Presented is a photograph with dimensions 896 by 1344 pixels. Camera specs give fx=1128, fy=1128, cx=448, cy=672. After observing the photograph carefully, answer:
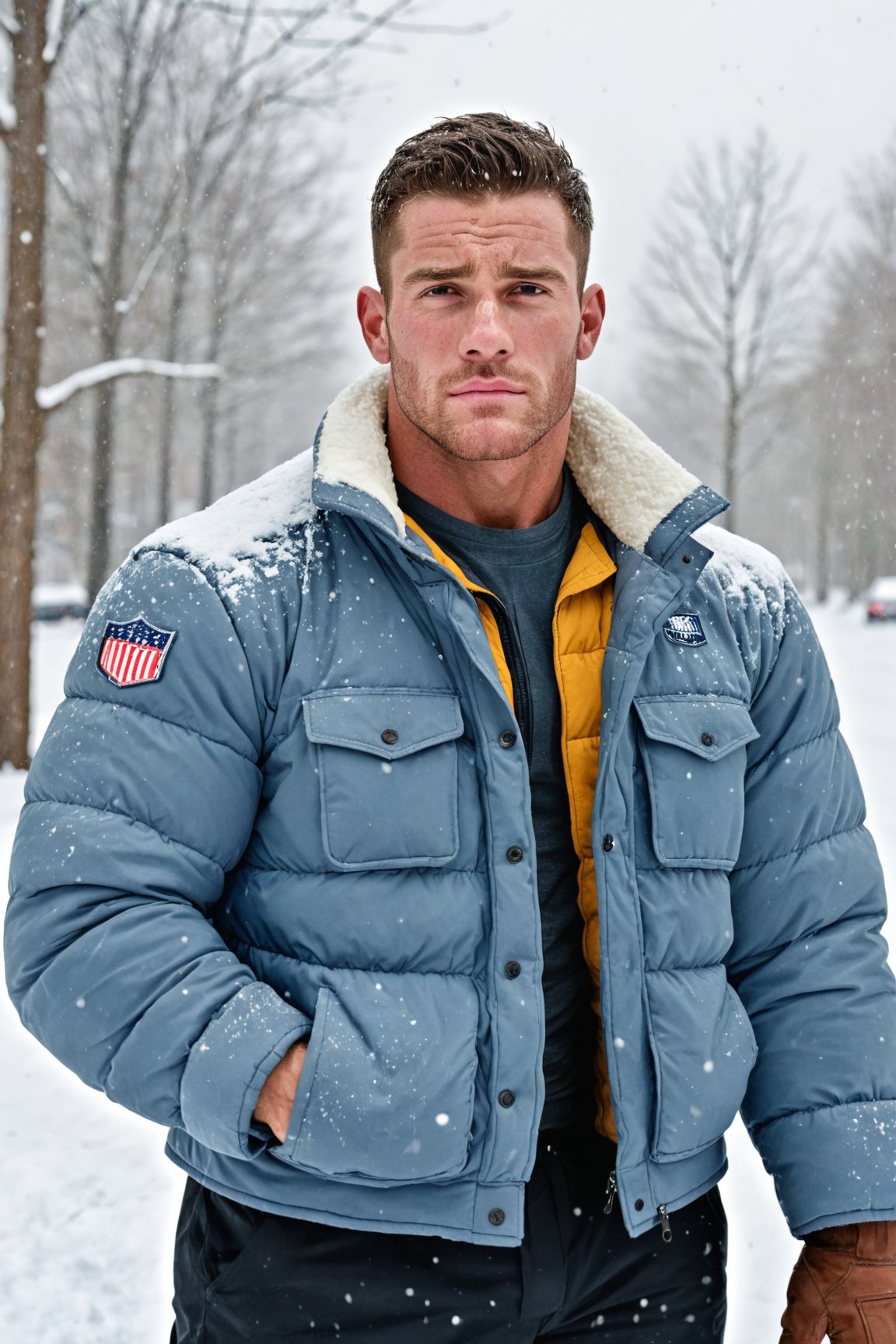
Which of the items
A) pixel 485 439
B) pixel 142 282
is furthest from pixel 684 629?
pixel 142 282

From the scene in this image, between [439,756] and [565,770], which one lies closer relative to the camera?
[439,756]

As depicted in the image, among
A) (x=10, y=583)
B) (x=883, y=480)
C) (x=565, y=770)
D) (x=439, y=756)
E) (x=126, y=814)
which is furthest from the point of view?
(x=883, y=480)

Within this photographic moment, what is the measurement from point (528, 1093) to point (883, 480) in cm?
3240

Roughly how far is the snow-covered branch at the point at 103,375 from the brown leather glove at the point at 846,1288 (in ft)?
26.4

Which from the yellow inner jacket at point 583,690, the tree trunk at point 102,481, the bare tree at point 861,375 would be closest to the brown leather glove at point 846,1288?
the yellow inner jacket at point 583,690

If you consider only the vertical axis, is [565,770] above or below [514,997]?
above

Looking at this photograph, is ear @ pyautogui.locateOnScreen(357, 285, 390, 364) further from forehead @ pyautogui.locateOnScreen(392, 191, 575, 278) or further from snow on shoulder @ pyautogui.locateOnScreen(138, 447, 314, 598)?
snow on shoulder @ pyautogui.locateOnScreen(138, 447, 314, 598)

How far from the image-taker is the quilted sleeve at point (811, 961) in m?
1.94

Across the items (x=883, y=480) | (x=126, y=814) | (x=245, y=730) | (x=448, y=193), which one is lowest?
(x=883, y=480)

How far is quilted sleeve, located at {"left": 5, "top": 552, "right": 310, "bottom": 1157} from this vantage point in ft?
5.21

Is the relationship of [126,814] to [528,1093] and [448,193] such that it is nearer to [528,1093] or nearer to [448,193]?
[528,1093]

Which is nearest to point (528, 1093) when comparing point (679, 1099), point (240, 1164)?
point (679, 1099)

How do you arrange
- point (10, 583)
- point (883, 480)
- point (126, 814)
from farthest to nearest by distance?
point (883, 480) < point (10, 583) < point (126, 814)

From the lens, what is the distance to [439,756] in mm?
1772
